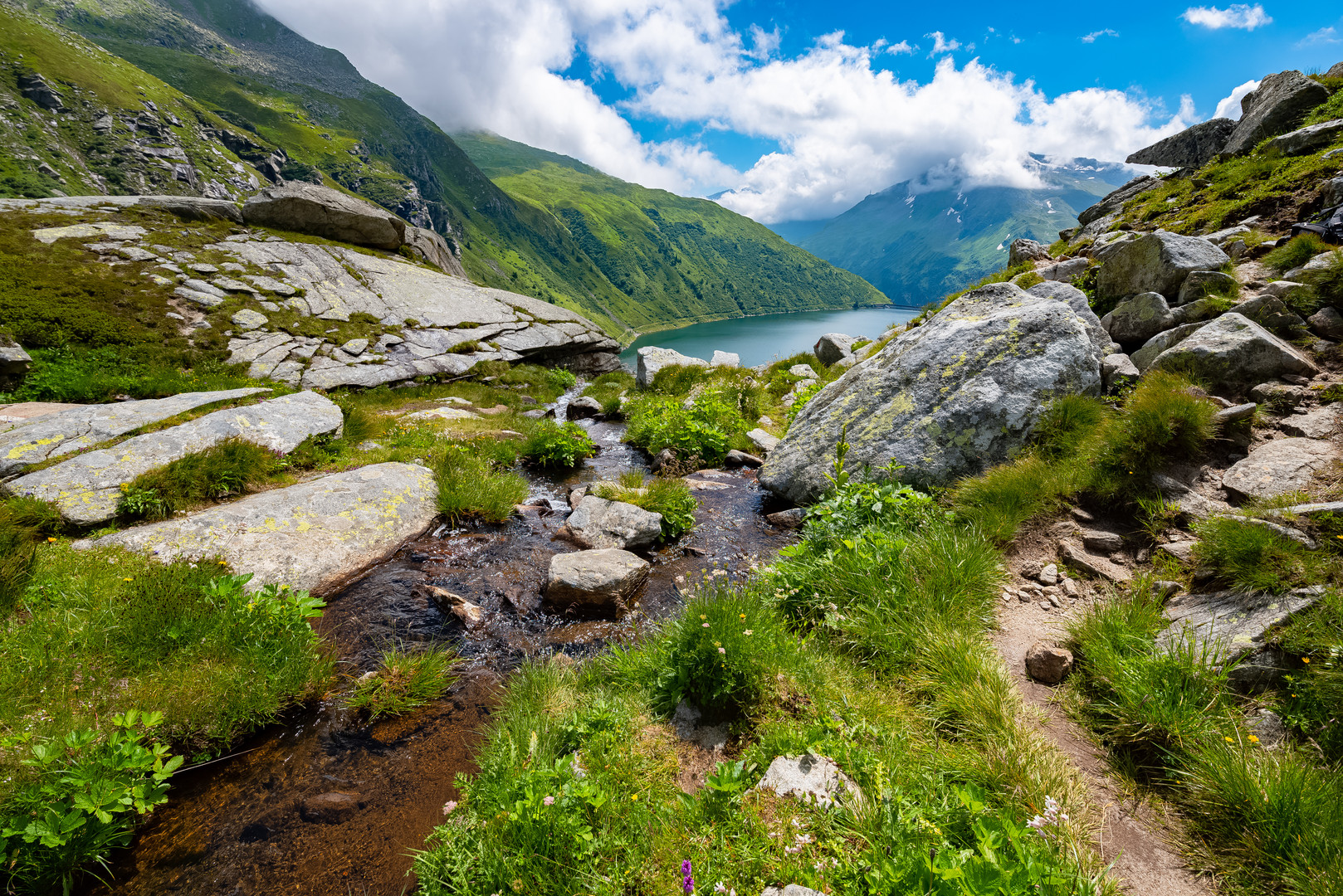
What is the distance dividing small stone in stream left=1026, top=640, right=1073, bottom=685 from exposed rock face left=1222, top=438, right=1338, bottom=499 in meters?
2.66

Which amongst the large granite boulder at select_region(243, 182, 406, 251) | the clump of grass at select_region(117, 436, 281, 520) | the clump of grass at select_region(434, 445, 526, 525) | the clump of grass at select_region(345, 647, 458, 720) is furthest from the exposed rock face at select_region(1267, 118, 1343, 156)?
the large granite boulder at select_region(243, 182, 406, 251)

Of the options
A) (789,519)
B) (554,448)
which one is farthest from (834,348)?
(789,519)

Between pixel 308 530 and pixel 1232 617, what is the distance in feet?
34.5

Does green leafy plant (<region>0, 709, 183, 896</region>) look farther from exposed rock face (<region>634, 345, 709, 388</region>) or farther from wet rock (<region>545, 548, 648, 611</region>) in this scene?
exposed rock face (<region>634, 345, 709, 388</region>)

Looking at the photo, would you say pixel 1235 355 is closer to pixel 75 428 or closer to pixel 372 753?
pixel 372 753

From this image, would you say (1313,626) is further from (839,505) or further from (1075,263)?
(1075,263)

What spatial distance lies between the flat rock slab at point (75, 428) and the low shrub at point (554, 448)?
6467mm

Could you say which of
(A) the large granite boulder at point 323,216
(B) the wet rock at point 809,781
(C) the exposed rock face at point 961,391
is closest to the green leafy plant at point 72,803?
(B) the wet rock at point 809,781

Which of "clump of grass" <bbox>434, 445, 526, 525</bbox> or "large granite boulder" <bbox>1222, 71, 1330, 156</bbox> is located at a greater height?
"large granite boulder" <bbox>1222, 71, 1330, 156</bbox>

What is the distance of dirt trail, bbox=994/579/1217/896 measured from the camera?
2.80 meters

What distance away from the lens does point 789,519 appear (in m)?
9.12

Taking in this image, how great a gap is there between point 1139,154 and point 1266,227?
13110 millimetres

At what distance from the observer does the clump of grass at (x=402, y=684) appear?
16.4 feet

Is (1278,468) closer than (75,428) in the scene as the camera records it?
Yes
